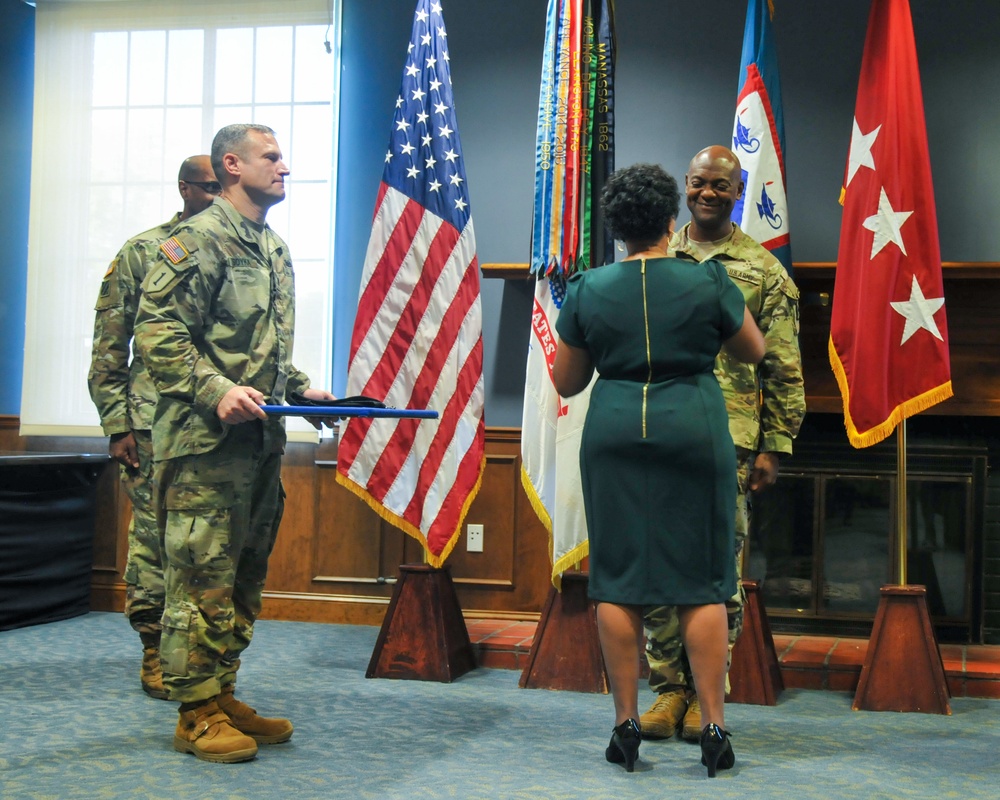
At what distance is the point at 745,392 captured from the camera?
9.14 feet

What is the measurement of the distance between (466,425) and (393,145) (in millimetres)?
1044

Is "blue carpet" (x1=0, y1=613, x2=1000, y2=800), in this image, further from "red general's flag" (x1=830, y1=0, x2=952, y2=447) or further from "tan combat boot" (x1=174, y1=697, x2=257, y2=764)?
"red general's flag" (x1=830, y1=0, x2=952, y2=447)

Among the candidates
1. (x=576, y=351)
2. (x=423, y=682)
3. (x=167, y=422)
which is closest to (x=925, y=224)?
(x=576, y=351)

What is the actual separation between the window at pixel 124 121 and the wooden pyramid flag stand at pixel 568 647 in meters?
2.26

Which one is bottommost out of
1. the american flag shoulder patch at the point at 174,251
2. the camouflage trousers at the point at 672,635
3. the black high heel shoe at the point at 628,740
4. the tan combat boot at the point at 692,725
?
the tan combat boot at the point at 692,725

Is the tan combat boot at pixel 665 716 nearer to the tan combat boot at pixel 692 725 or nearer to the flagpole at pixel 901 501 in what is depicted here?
the tan combat boot at pixel 692 725

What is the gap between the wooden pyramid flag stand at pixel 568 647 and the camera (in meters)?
3.35

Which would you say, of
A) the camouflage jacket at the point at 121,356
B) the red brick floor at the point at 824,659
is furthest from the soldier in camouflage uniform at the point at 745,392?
the camouflage jacket at the point at 121,356

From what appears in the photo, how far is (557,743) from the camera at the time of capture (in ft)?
8.66

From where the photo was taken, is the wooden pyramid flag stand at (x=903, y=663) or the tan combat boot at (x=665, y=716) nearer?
the tan combat boot at (x=665, y=716)

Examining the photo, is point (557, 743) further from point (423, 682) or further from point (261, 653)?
point (261, 653)

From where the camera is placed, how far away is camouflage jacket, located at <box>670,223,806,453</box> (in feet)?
9.12

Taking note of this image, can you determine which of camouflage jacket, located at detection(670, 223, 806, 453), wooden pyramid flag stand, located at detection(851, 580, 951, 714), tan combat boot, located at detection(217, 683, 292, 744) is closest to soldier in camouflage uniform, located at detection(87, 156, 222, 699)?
tan combat boot, located at detection(217, 683, 292, 744)

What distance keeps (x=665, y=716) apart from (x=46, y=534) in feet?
9.49
